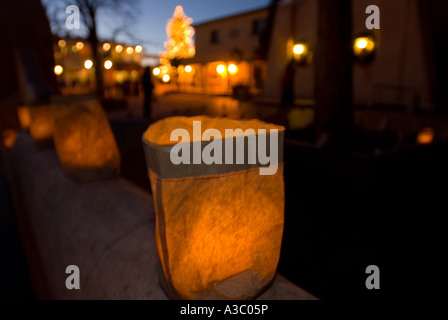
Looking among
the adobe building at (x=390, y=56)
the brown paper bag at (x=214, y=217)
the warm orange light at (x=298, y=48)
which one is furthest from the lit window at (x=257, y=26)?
the brown paper bag at (x=214, y=217)

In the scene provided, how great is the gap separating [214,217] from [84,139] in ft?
7.21

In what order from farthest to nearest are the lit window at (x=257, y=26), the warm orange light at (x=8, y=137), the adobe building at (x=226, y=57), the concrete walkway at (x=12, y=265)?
the lit window at (x=257, y=26) < the adobe building at (x=226, y=57) < the warm orange light at (x=8, y=137) < the concrete walkway at (x=12, y=265)

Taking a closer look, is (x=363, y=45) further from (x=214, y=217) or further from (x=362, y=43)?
(x=214, y=217)

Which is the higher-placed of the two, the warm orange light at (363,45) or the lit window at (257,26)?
the lit window at (257,26)

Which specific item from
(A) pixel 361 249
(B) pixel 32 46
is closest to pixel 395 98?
(A) pixel 361 249

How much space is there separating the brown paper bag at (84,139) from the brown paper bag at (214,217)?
6.09 feet

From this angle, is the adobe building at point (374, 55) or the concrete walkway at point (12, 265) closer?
the concrete walkway at point (12, 265)

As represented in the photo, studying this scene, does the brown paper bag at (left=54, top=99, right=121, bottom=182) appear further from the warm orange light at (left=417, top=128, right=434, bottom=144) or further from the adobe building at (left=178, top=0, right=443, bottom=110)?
the adobe building at (left=178, top=0, right=443, bottom=110)

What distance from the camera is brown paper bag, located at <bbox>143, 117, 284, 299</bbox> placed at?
1256mm

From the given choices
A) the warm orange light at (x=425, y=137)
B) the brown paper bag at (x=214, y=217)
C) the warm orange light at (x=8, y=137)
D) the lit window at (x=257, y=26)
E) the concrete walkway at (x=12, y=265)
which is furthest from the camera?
the lit window at (x=257, y=26)

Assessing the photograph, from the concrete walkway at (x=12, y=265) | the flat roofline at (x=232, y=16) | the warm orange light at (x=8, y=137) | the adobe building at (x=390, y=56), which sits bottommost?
the concrete walkway at (x=12, y=265)

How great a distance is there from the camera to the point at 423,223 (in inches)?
137

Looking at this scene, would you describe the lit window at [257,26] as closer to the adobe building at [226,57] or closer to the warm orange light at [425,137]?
the adobe building at [226,57]

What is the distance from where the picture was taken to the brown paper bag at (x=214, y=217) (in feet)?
4.12
